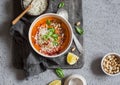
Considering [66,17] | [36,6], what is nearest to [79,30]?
[66,17]

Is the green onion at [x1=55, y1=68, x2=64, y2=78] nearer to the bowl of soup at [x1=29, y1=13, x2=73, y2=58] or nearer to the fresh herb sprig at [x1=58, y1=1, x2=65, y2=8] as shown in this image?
the bowl of soup at [x1=29, y1=13, x2=73, y2=58]

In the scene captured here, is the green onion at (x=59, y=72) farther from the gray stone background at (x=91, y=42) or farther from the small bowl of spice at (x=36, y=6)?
the small bowl of spice at (x=36, y=6)

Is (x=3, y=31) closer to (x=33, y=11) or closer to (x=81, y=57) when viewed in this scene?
(x=33, y=11)

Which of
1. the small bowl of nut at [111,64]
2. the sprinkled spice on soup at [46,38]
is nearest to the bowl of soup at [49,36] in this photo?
the sprinkled spice on soup at [46,38]

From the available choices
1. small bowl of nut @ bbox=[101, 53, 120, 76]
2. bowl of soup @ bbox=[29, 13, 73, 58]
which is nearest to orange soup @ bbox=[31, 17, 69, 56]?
bowl of soup @ bbox=[29, 13, 73, 58]

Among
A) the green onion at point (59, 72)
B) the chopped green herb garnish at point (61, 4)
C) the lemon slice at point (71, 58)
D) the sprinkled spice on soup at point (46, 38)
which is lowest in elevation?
the green onion at point (59, 72)

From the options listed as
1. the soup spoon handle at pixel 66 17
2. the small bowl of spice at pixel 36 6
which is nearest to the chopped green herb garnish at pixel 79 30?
the soup spoon handle at pixel 66 17

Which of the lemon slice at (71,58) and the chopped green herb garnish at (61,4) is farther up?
the chopped green herb garnish at (61,4)

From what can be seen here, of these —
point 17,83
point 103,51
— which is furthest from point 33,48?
point 103,51
